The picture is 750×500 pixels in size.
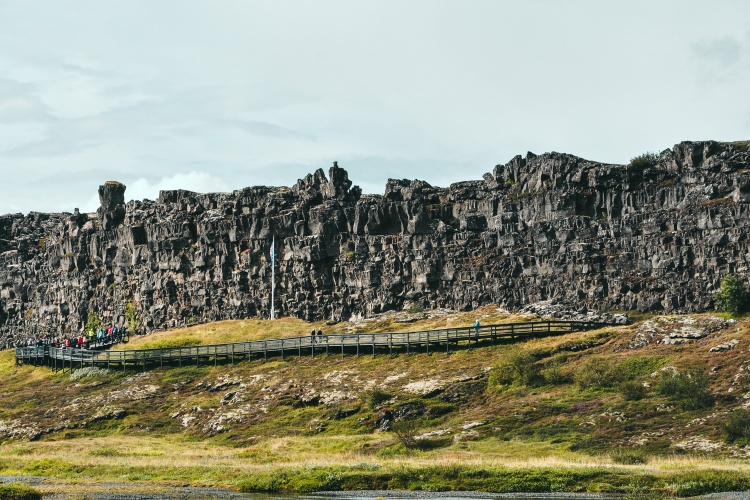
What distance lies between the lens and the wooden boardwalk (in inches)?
4242

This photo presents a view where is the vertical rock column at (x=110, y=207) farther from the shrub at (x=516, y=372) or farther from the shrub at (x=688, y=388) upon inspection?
the shrub at (x=688, y=388)

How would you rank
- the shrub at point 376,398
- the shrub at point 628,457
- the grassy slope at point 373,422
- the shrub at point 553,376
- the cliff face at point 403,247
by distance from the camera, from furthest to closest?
1. the cliff face at point 403,247
2. the shrub at point 376,398
3. the shrub at point 553,376
4. the shrub at point 628,457
5. the grassy slope at point 373,422

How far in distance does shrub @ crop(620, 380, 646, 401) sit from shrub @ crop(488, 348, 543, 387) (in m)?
11.0

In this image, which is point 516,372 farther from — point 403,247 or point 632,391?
point 403,247

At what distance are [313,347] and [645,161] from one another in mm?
52626

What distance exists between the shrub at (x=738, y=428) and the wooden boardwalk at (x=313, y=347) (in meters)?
41.0

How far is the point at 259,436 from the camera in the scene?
87.0m

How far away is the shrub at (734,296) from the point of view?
113250mm

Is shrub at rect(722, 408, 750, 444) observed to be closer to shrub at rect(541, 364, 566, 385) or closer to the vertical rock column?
shrub at rect(541, 364, 566, 385)

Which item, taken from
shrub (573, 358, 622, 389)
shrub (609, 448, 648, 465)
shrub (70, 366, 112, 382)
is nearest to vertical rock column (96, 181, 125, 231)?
shrub (70, 366, 112, 382)

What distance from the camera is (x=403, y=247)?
144 metres

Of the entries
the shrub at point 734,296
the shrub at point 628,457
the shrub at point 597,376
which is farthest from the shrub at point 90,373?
the shrub at point 734,296

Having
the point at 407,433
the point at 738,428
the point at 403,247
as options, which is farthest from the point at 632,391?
the point at 403,247

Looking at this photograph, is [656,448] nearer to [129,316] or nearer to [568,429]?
[568,429]
